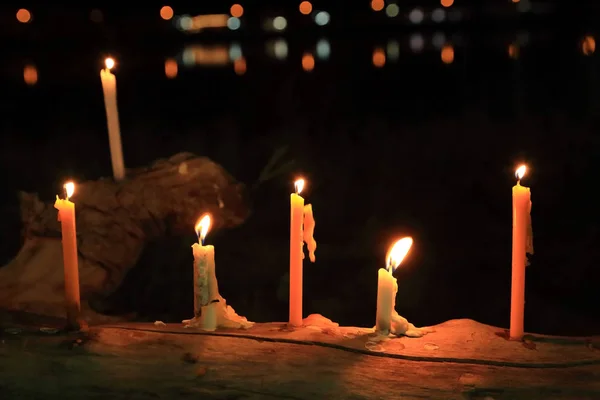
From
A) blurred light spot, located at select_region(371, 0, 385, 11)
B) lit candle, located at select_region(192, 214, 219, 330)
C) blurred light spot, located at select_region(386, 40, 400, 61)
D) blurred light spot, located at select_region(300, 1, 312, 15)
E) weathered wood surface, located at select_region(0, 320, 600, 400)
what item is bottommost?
weathered wood surface, located at select_region(0, 320, 600, 400)

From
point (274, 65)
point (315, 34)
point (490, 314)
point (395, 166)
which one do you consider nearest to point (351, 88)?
point (274, 65)

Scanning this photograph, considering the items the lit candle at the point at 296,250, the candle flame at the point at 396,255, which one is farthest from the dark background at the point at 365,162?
the candle flame at the point at 396,255

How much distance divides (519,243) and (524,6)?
30918 mm

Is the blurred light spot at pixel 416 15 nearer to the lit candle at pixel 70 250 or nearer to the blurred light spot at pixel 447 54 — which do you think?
the blurred light spot at pixel 447 54

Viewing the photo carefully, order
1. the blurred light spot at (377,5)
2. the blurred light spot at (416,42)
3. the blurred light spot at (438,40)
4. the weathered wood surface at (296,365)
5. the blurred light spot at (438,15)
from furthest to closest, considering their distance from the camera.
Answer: the blurred light spot at (377,5), the blurred light spot at (438,15), the blurred light spot at (438,40), the blurred light spot at (416,42), the weathered wood surface at (296,365)

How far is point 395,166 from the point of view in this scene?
562cm

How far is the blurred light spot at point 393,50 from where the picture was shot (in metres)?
14.9

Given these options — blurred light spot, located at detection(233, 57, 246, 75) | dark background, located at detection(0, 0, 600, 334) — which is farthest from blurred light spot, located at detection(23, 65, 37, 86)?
blurred light spot, located at detection(233, 57, 246, 75)

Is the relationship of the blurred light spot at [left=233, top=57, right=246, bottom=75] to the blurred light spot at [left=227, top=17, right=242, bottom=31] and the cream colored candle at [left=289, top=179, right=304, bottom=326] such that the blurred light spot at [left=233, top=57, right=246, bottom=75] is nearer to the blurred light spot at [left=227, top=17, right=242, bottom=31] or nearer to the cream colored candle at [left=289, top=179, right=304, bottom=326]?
the cream colored candle at [left=289, top=179, right=304, bottom=326]

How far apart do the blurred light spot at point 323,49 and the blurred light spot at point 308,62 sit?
0.26 meters

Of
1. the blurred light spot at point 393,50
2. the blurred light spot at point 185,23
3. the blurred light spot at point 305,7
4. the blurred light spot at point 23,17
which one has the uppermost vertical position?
the blurred light spot at point 305,7

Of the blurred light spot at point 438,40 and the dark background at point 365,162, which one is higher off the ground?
the blurred light spot at point 438,40

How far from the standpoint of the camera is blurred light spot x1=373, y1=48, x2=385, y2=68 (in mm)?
13547

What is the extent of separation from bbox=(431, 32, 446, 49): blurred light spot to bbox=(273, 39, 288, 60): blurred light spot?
13.5 ft
